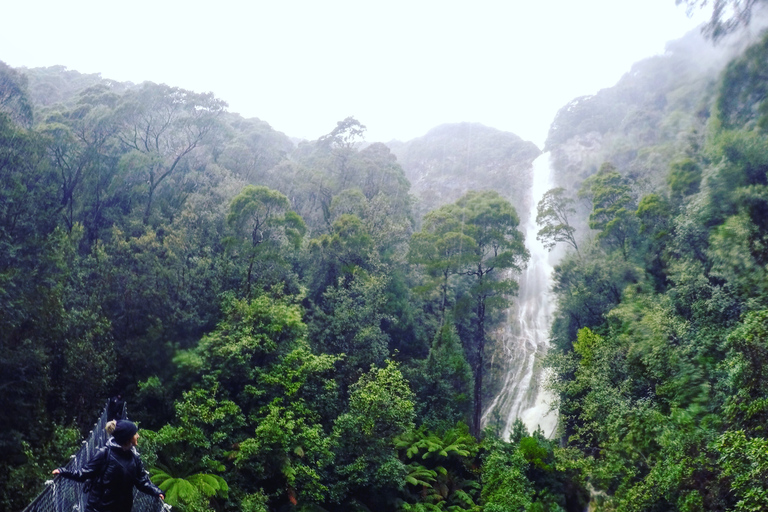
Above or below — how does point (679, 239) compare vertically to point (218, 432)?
above

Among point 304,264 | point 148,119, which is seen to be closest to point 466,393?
point 304,264

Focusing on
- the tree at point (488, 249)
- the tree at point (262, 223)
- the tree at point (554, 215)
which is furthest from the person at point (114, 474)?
the tree at point (554, 215)

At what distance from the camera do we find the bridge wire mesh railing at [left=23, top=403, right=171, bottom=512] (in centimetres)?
362

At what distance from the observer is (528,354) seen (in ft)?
87.7

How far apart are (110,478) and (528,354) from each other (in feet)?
85.9

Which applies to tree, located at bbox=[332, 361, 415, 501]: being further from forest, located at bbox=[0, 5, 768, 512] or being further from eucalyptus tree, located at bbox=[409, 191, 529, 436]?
eucalyptus tree, located at bbox=[409, 191, 529, 436]

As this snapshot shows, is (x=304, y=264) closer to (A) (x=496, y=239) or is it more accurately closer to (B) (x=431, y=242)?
(B) (x=431, y=242)

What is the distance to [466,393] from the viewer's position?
57.8 ft

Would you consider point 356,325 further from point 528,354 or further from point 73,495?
point 528,354

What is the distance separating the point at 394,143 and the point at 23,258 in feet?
196

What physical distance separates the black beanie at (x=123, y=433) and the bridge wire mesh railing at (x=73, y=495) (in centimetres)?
49

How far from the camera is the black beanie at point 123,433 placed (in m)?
3.29

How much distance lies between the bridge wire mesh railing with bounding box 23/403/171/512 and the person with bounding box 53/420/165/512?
30 centimetres

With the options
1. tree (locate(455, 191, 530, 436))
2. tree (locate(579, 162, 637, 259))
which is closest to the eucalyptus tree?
tree (locate(455, 191, 530, 436))
